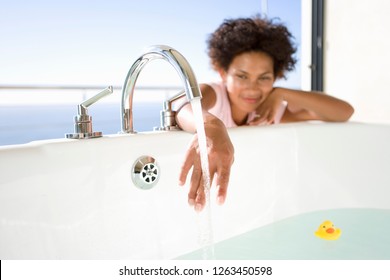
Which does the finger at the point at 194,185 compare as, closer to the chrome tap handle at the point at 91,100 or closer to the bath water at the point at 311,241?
the chrome tap handle at the point at 91,100

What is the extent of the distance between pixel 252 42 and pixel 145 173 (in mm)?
→ 750

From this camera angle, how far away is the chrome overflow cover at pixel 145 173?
0.96 m

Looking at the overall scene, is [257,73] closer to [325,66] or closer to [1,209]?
[1,209]

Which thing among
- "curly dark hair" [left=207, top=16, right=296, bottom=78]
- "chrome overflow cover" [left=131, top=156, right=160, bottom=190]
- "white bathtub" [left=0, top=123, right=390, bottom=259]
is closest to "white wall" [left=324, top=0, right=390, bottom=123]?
"curly dark hair" [left=207, top=16, right=296, bottom=78]

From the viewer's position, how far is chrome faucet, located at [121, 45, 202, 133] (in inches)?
25.2

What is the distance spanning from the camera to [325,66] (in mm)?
2777

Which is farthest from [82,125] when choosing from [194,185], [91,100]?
[194,185]

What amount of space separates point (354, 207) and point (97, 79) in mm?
14761

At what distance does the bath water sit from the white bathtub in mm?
39

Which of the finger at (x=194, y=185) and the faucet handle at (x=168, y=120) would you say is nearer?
the finger at (x=194, y=185)

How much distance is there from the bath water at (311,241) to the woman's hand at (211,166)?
45 cm

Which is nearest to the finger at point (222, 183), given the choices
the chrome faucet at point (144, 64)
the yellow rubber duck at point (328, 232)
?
the chrome faucet at point (144, 64)

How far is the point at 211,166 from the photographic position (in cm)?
69

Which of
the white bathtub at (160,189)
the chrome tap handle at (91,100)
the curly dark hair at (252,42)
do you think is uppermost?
the curly dark hair at (252,42)
